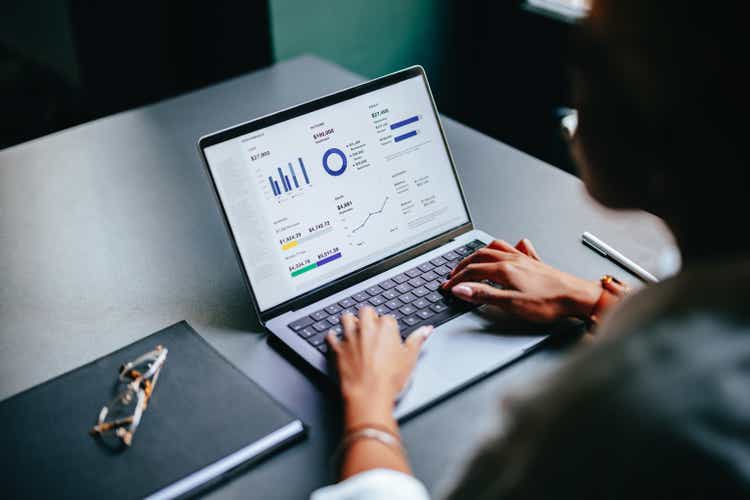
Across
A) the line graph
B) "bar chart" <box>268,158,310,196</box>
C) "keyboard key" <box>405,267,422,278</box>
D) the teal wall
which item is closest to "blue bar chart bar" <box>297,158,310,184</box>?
"bar chart" <box>268,158,310,196</box>

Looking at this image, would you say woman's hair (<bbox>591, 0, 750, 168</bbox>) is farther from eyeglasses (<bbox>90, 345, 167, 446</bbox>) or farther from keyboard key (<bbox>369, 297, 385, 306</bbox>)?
eyeglasses (<bbox>90, 345, 167, 446</bbox>)

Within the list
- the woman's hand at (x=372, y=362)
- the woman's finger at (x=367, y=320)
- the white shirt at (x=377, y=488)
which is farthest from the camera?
the woman's finger at (x=367, y=320)

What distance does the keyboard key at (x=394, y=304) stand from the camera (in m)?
1.05

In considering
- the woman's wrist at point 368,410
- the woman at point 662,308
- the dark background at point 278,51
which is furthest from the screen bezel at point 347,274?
the dark background at point 278,51

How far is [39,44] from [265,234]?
122 inches

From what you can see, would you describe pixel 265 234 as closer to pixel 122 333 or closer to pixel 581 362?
pixel 122 333

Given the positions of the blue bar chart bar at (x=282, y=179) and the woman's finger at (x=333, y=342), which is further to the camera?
the blue bar chart bar at (x=282, y=179)

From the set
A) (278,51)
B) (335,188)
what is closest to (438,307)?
(335,188)

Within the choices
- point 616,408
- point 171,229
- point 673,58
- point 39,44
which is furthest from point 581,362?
point 39,44

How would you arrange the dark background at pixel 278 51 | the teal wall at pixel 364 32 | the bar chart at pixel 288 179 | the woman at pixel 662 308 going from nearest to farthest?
the woman at pixel 662 308, the bar chart at pixel 288 179, the teal wall at pixel 364 32, the dark background at pixel 278 51

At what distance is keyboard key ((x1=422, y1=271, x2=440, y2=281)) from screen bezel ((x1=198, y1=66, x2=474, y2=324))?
5 centimetres

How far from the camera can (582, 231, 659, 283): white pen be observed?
3.69 feet

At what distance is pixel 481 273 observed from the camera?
105 centimetres

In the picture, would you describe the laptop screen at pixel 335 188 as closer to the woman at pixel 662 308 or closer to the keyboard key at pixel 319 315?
the keyboard key at pixel 319 315
